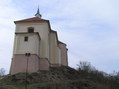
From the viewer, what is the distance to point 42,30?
5038 centimetres

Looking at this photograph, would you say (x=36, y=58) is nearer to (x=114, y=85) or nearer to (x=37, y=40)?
(x=37, y=40)

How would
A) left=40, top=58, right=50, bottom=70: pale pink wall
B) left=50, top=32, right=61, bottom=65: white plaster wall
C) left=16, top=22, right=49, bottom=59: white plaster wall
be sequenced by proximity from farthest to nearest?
left=50, top=32, right=61, bottom=65: white plaster wall, left=16, top=22, right=49, bottom=59: white plaster wall, left=40, top=58, right=50, bottom=70: pale pink wall

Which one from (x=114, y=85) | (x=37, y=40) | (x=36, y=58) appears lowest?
(x=114, y=85)

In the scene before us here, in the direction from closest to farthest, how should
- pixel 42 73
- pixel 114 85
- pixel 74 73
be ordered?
pixel 42 73 → pixel 74 73 → pixel 114 85

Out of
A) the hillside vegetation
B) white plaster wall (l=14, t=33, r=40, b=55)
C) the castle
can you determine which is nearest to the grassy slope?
the hillside vegetation

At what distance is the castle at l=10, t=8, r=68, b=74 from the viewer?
44.6 meters

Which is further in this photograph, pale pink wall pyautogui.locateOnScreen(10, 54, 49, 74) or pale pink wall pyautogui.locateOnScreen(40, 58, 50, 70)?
pale pink wall pyautogui.locateOnScreen(40, 58, 50, 70)

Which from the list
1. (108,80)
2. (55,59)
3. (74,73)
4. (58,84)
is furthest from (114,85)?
(58,84)

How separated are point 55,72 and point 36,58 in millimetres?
5379

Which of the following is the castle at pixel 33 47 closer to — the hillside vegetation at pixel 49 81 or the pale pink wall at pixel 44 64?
the pale pink wall at pixel 44 64

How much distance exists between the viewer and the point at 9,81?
41.2m

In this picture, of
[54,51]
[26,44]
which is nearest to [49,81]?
[26,44]

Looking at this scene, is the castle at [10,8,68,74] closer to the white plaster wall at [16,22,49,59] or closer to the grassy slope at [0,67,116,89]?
the white plaster wall at [16,22,49,59]

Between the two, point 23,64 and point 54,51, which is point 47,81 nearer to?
point 23,64
